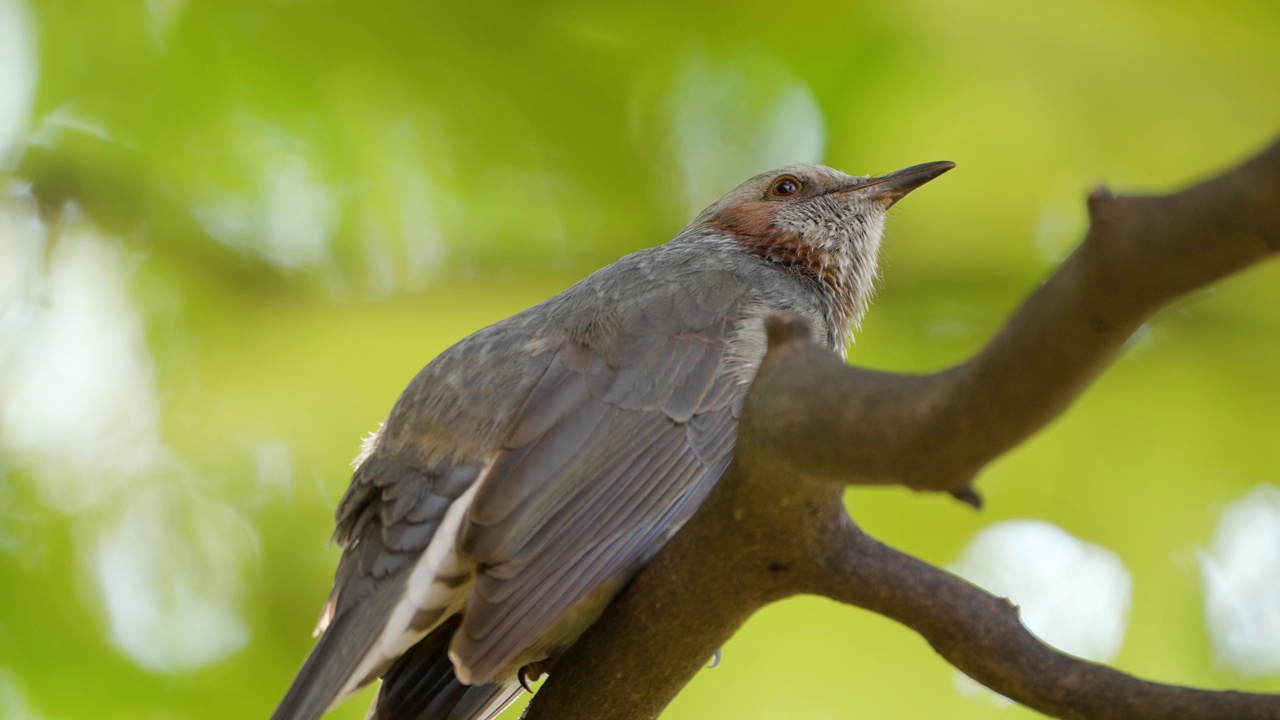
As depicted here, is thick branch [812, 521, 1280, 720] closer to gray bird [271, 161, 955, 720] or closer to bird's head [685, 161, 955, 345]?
gray bird [271, 161, 955, 720]

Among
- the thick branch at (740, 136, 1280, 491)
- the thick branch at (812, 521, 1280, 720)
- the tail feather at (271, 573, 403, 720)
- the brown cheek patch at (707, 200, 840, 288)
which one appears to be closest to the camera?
the thick branch at (740, 136, 1280, 491)

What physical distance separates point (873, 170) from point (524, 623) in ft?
11.4

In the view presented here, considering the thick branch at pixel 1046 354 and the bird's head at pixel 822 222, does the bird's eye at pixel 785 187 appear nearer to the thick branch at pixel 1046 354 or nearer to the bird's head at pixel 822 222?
the bird's head at pixel 822 222

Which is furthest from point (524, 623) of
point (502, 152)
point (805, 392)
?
point (502, 152)

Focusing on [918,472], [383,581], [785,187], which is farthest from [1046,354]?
[785,187]

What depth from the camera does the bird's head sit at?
456 cm

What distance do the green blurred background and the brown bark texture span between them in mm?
2548

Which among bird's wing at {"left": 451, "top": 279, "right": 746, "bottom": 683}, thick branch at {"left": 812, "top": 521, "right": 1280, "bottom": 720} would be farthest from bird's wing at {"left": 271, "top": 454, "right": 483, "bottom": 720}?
thick branch at {"left": 812, "top": 521, "right": 1280, "bottom": 720}

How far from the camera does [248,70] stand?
228 inches

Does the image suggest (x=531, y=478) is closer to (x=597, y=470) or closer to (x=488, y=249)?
(x=597, y=470)

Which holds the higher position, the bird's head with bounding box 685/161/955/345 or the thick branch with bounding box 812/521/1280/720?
the bird's head with bounding box 685/161/955/345

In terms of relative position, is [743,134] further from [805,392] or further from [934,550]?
[805,392]

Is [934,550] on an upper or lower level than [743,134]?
lower

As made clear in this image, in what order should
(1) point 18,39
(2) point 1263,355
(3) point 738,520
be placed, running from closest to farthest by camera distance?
(3) point 738,520 < (2) point 1263,355 < (1) point 18,39
